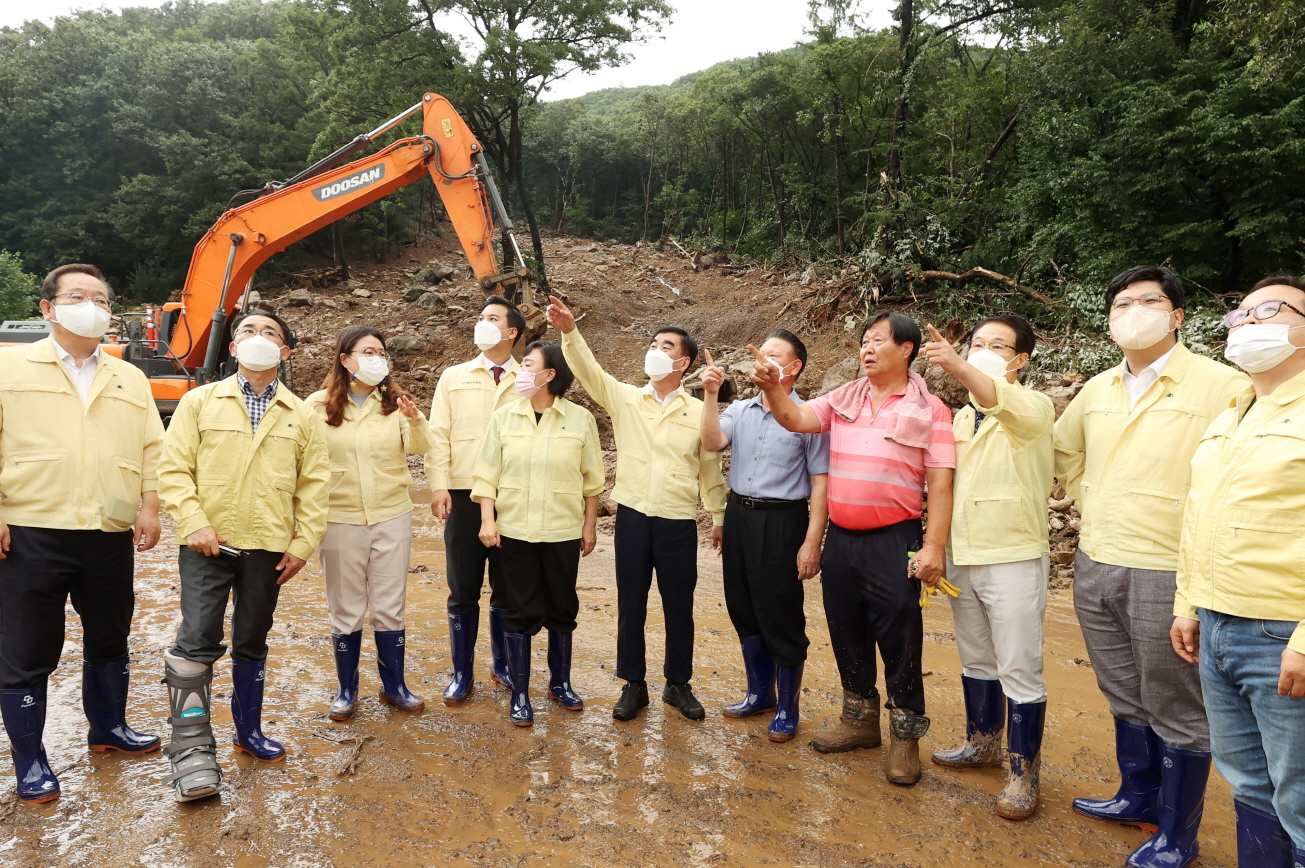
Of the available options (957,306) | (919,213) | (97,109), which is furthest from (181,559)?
(97,109)

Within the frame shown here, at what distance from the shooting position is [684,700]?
3.90 m

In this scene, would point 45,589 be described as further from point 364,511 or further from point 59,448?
point 364,511

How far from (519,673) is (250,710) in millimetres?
1132

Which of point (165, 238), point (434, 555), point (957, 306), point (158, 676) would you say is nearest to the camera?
Answer: point (158, 676)

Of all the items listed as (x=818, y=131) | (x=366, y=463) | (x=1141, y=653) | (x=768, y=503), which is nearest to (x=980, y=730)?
(x=1141, y=653)

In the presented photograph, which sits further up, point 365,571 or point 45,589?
point 45,589

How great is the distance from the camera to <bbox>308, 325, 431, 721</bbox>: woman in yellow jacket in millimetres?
3732

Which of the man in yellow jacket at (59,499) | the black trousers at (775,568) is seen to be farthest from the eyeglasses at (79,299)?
the black trousers at (775,568)

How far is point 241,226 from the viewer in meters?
9.23

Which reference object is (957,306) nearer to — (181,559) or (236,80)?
(181,559)

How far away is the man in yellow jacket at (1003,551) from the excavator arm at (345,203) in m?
6.96

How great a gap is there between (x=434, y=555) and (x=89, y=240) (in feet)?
83.0

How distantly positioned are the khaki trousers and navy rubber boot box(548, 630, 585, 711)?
0.75m

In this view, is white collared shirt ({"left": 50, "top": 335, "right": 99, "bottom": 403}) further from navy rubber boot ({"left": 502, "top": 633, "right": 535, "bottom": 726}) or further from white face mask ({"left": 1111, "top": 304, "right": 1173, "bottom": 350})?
white face mask ({"left": 1111, "top": 304, "right": 1173, "bottom": 350})
